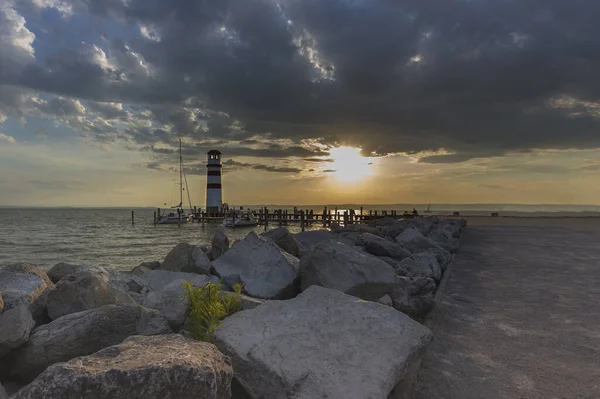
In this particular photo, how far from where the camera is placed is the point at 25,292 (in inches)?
161

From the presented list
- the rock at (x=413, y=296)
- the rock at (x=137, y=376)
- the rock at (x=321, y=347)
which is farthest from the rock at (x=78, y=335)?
the rock at (x=413, y=296)

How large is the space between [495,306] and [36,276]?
6292 millimetres

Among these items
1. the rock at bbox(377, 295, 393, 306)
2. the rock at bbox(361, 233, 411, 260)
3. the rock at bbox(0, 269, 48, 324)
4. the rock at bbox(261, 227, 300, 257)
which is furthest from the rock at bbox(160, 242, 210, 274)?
the rock at bbox(361, 233, 411, 260)

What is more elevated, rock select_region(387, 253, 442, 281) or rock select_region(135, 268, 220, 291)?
rock select_region(135, 268, 220, 291)

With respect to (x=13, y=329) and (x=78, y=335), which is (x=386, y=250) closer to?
(x=78, y=335)

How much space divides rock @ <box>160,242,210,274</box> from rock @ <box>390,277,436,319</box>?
295 centimetres

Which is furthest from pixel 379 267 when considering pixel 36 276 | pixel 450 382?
pixel 36 276

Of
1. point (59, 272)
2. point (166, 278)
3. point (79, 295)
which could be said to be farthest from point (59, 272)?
point (79, 295)

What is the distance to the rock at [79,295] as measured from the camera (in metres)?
3.80

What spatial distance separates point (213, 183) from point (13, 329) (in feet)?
181

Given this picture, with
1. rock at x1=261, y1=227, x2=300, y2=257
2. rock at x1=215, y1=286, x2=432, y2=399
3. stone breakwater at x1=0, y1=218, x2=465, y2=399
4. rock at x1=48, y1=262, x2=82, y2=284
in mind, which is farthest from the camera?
rock at x1=261, y1=227, x2=300, y2=257

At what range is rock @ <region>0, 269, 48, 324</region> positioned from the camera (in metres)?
3.87

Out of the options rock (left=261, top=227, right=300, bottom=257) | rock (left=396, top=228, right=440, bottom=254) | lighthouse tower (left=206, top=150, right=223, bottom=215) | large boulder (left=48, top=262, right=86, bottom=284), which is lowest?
rock (left=396, top=228, right=440, bottom=254)

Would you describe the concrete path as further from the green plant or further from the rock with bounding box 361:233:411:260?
the green plant
